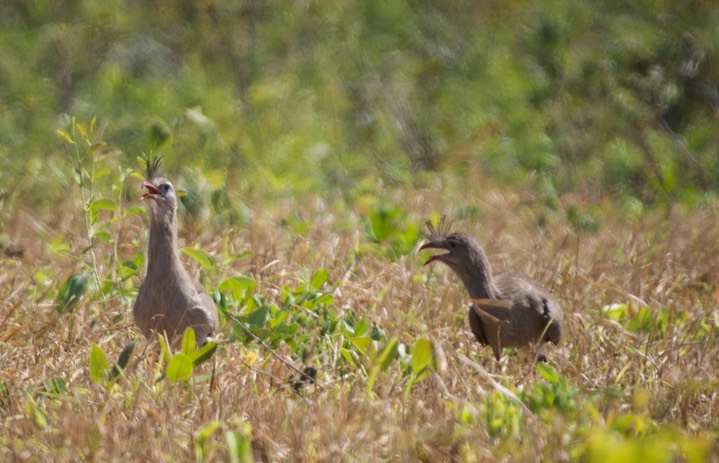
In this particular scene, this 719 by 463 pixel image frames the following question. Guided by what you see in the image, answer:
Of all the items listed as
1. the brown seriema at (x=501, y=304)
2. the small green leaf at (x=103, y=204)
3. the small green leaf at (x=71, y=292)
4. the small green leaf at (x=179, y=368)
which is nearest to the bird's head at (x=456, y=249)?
the brown seriema at (x=501, y=304)

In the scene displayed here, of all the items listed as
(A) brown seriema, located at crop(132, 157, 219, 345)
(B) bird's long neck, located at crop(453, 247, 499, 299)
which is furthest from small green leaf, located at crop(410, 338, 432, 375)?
(B) bird's long neck, located at crop(453, 247, 499, 299)

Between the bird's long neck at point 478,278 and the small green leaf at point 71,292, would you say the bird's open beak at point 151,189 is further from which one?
the bird's long neck at point 478,278

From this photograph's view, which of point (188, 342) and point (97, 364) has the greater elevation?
point (188, 342)

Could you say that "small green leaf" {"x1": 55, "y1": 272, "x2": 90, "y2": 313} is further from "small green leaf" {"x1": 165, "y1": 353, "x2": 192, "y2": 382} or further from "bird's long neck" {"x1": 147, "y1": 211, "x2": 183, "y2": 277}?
"small green leaf" {"x1": 165, "y1": 353, "x2": 192, "y2": 382}

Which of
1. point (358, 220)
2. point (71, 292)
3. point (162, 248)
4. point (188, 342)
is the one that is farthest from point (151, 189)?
point (358, 220)

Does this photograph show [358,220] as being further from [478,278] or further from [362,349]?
[362,349]

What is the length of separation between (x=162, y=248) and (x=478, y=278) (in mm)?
1275

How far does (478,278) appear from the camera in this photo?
4.80 m

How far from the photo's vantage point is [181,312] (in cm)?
430

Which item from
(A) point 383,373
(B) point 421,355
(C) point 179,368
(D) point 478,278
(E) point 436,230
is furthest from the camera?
(E) point 436,230

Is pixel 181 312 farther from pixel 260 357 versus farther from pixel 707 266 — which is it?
pixel 707 266

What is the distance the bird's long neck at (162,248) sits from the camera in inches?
172

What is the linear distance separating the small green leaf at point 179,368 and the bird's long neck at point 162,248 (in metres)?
0.81

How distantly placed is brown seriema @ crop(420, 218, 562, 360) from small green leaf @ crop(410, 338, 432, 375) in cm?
→ 66
